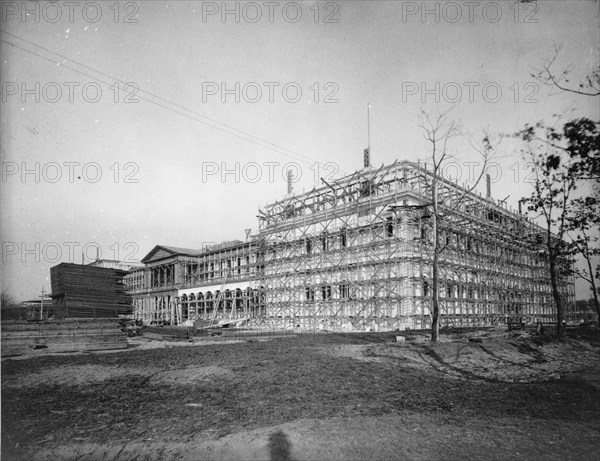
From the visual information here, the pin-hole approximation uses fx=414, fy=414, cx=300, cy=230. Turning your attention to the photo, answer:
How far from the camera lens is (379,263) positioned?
28.5m

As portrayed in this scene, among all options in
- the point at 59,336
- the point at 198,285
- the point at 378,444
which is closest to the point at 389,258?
the point at 59,336

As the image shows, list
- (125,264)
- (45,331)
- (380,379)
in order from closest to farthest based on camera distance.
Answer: (380,379)
(45,331)
(125,264)

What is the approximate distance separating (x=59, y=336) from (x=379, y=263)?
19.4 meters

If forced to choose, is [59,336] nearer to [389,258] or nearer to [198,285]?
[389,258]

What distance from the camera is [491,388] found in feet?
32.8

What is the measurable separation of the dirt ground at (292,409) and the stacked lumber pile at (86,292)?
5796 mm

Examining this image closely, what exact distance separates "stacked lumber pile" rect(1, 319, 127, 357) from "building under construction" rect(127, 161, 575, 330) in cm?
1718

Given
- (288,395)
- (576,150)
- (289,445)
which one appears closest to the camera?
(289,445)

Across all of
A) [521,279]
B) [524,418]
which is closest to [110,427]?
[524,418]

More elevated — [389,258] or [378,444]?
[389,258]

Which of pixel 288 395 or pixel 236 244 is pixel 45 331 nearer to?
pixel 288 395

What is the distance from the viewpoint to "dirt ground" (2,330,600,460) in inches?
236

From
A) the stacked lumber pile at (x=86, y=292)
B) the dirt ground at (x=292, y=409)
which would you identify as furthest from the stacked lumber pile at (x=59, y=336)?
the stacked lumber pile at (x=86, y=292)

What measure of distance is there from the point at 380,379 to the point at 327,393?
220 centimetres
